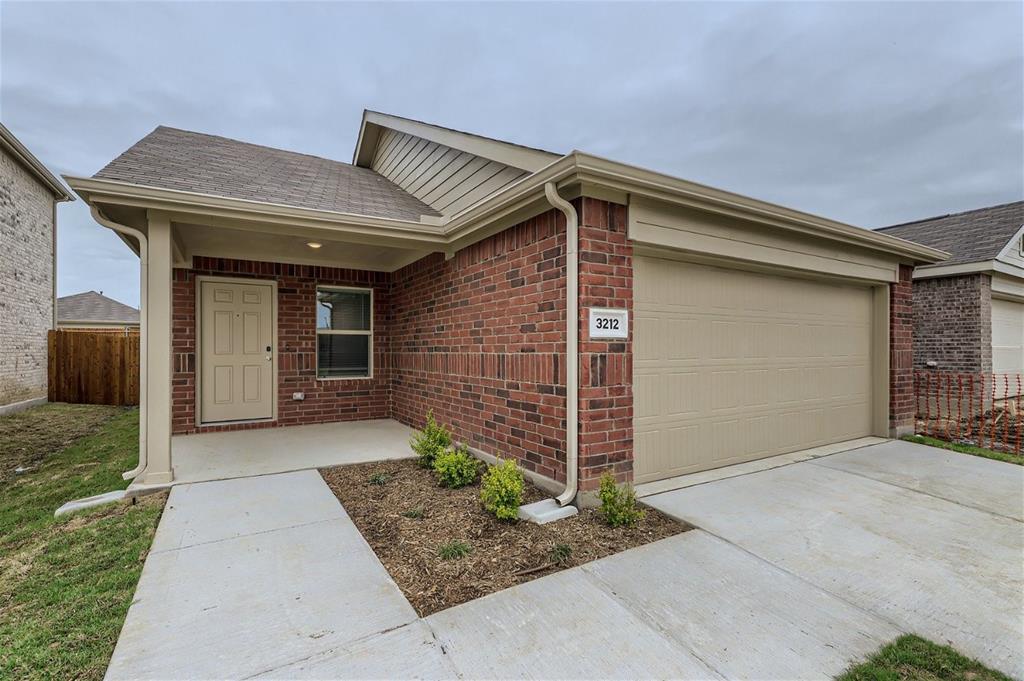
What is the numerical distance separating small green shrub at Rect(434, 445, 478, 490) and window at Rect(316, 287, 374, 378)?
3.69 metres

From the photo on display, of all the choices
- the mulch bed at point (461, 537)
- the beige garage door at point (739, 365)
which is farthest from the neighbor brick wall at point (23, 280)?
the beige garage door at point (739, 365)

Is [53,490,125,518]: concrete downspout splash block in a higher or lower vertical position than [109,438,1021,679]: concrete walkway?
higher

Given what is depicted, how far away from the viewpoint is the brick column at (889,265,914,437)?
6.10 metres

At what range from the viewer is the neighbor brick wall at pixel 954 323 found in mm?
8547

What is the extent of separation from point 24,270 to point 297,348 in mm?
7601

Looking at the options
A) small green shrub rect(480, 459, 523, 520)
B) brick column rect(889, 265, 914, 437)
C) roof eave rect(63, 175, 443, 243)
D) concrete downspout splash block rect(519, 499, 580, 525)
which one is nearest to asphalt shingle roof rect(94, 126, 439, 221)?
roof eave rect(63, 175, 443, 243)

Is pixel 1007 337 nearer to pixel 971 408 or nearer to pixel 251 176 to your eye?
pixel 971 408

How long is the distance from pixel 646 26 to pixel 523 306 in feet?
20.2

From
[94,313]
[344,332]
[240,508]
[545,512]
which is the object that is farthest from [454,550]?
[94,313]

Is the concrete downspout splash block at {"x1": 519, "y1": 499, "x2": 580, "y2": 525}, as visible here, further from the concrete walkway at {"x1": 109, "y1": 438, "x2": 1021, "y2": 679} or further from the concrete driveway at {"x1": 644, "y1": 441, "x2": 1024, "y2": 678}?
the concrete driveway at {"x1": 644, "y1": 441, "x2": 1024, "y2": 678}

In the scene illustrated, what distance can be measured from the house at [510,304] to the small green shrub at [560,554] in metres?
0.63

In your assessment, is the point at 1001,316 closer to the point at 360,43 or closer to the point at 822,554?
the point at 822,554

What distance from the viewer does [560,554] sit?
2799 millimetres

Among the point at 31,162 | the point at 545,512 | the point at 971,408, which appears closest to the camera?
the point at 545,512
